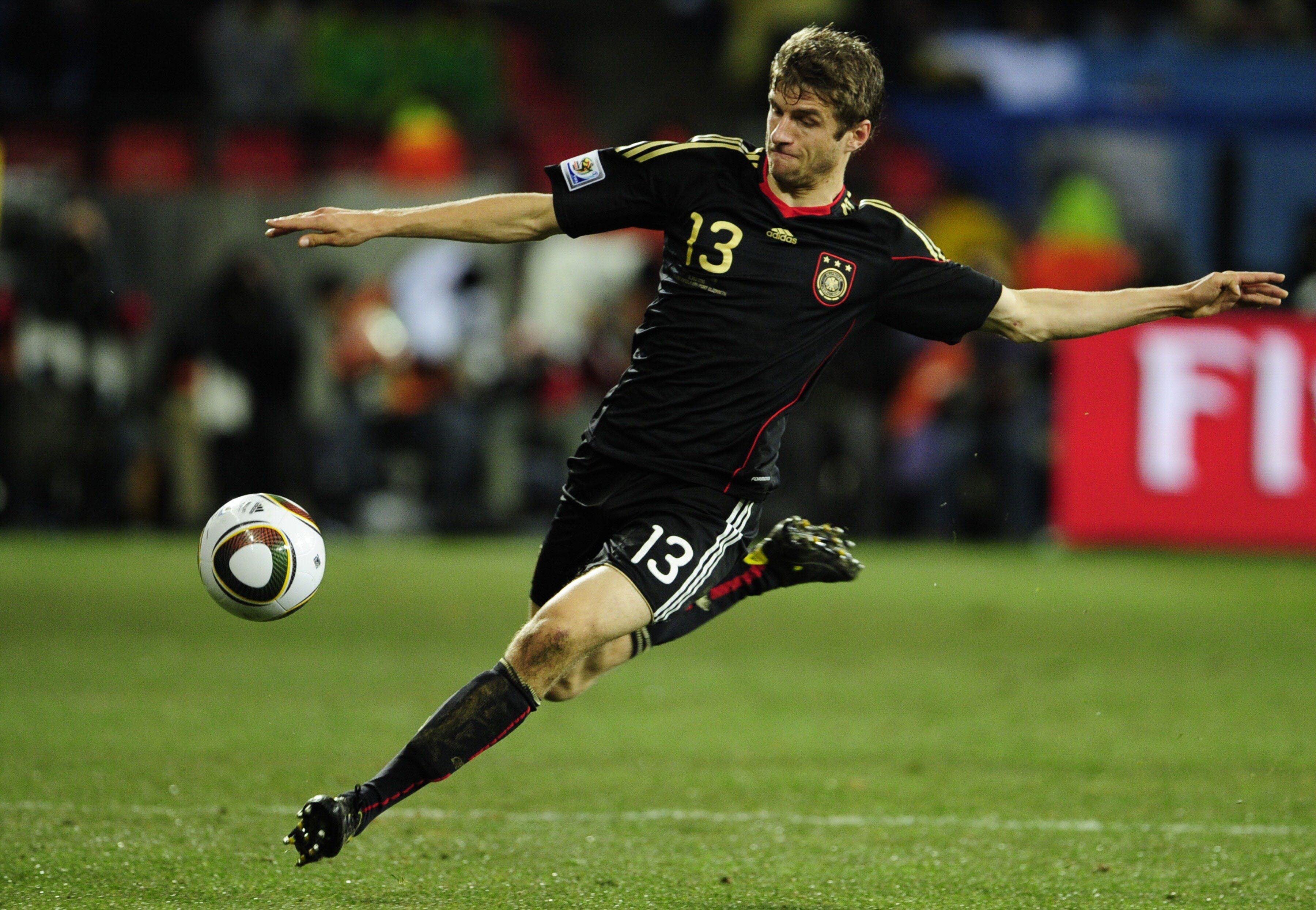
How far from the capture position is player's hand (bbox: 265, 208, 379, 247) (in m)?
4.65

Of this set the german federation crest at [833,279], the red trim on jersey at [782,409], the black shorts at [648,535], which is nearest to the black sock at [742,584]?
the black shorts at [648,535]

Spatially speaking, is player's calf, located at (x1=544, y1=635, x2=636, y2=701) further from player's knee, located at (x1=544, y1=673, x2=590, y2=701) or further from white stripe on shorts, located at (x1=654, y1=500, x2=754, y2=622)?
white stripe on shorts, located at (x1=654, y1=500, x2=754, y2=622)

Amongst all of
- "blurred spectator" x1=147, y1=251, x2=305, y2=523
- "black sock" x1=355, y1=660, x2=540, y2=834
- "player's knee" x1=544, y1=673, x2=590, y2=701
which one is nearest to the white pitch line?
"player's knee" x1=544, y1=673, x2=590, y2=701

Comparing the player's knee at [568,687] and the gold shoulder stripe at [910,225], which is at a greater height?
the gold shoulder stripe at [910,225]

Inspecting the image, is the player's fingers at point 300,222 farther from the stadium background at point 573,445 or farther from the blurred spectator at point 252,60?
the blurred spectator at point 252,60

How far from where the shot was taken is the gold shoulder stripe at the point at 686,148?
16.3ft

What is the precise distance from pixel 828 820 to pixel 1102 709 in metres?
2.47

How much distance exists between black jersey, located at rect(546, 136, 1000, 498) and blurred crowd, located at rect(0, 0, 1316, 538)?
7.72 meters

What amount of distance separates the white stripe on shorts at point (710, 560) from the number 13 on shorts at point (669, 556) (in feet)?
0.16

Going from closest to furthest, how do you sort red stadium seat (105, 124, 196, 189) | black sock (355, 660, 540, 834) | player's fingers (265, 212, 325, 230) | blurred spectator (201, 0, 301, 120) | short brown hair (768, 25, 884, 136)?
black sock (355, 660, 540, 834) → player's fingers (265, 212, 325, 230) → short brown hair (768, 25, 884, 136) → red stadium seat (105, 124, 196, 189) → blurred spectator (201, 0, 301, 120)

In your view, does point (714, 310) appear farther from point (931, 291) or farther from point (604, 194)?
point (931, 291)

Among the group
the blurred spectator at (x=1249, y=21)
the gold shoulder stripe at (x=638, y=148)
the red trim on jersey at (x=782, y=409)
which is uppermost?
the blurred spectator at (x=1249, y=21)

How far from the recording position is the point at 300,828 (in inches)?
166

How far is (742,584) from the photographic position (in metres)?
5.56
